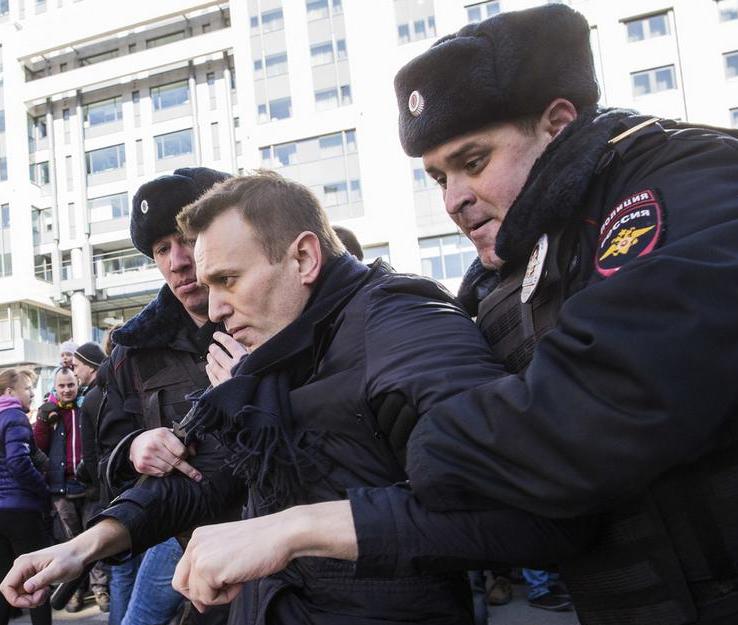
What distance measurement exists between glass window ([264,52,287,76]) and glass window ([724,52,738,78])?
42.5 feet

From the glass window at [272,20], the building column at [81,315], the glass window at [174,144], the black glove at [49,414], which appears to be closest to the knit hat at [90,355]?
the black glove at [49,414]

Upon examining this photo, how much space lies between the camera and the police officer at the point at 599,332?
0.77 meters

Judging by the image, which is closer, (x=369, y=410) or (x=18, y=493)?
(x=369, y=410)

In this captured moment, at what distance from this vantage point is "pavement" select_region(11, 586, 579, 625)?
13.9 ft

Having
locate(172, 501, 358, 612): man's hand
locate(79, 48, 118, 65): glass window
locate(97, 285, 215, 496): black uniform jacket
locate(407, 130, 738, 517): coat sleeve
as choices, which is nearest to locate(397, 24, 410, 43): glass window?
locate(79, 48, 118, 65): glass window

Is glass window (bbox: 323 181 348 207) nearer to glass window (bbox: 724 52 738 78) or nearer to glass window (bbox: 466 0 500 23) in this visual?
glass window (bbox: 466 0 500 23)

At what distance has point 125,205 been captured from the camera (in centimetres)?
2712

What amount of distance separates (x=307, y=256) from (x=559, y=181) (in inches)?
25.6

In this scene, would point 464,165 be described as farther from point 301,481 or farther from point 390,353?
point 301,481

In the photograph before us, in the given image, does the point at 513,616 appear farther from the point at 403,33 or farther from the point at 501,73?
the point at 403,33

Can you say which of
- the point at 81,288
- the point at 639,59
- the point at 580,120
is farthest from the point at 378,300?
the point at 81,288

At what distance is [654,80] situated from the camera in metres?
18.7

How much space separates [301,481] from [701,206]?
2.70ft

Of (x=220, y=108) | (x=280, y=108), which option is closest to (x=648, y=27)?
(x=280, y=108)
